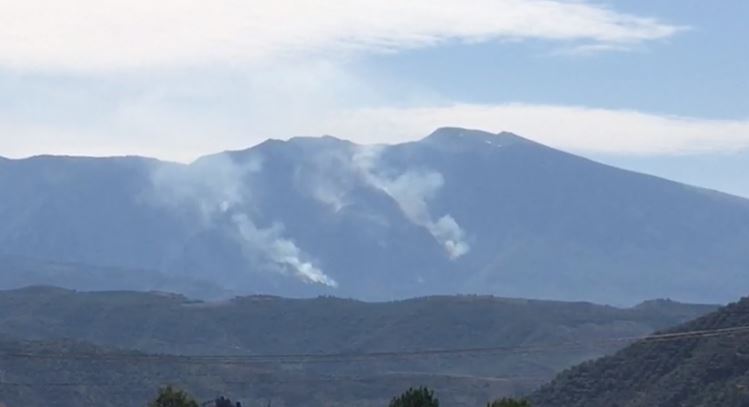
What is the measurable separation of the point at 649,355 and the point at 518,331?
97497 millimetres

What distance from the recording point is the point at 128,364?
135375mm

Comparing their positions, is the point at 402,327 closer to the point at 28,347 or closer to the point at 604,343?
the point at 604,343

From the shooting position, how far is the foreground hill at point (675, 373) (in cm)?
8556

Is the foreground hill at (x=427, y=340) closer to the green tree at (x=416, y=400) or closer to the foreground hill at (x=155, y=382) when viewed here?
the foreground hill at (x=155, y=382)

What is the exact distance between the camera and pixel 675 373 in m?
89.6

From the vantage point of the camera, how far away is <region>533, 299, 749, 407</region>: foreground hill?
85562 mm

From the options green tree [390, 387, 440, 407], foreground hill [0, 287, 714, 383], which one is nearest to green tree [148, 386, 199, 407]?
green tree [390, 387, 440, 407]

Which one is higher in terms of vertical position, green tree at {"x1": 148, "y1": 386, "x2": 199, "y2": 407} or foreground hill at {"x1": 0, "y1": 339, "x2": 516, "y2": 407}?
foreground hill at {"x1": 0, "y1": 339, "x2": 516, "y2": 407}

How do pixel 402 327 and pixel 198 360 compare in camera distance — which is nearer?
pixel 198 360

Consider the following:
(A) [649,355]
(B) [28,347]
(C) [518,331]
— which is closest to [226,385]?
(B) [28,347]

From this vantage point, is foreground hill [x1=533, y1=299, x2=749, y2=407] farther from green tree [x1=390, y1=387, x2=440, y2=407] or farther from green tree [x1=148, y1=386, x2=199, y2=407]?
green tree [x1=148, y1=386, x2=199, y2=407]

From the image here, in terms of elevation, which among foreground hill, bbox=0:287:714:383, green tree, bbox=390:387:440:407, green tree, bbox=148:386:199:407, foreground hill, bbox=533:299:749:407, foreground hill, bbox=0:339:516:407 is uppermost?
foreground hill, bbox=0:287:714:383

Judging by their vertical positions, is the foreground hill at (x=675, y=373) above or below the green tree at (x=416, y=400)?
above

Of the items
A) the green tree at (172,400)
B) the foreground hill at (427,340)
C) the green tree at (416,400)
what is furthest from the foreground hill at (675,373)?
the foreground hill at (427,340)
